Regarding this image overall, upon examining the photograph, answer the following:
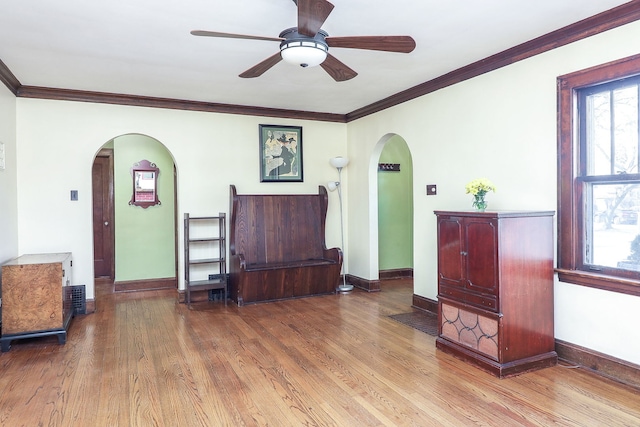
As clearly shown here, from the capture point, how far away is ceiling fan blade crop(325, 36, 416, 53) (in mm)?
2568

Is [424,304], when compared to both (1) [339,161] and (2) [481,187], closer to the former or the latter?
(2) [481,187]

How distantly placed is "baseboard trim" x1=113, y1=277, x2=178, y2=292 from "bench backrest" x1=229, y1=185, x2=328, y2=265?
4.42ft

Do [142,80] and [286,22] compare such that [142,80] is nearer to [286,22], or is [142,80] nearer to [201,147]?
[201,147]

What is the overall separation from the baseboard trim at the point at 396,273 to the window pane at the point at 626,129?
4148 mm

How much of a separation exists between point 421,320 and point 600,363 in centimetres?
169

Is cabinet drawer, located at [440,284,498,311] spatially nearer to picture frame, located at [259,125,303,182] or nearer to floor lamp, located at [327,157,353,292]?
floor lamp, located at [327,157,353,292]

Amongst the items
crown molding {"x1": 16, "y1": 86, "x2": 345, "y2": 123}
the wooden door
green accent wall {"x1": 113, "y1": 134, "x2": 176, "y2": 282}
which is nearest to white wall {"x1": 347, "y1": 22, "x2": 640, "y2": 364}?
crown molding {"x1": 16, "y1": 86, "x2": 345, "y2": 123}

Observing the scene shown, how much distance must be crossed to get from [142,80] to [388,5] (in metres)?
2.86

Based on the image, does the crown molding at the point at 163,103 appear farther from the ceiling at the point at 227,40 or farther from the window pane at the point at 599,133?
the window pane at the point at 599,133

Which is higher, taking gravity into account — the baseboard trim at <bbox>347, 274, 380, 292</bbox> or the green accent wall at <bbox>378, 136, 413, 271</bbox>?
the green accent wall at <bbox>378, 136, 413, 271</bbox>

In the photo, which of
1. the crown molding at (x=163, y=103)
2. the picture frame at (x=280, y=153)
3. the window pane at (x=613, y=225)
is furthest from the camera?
the picture frame at (x=280, y=153)

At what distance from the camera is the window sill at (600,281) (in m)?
2.82

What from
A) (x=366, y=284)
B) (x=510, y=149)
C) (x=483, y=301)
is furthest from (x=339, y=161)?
(x=483, y=301)

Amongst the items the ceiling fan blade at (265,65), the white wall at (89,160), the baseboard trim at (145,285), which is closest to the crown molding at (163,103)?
the white wall at (89,160)
